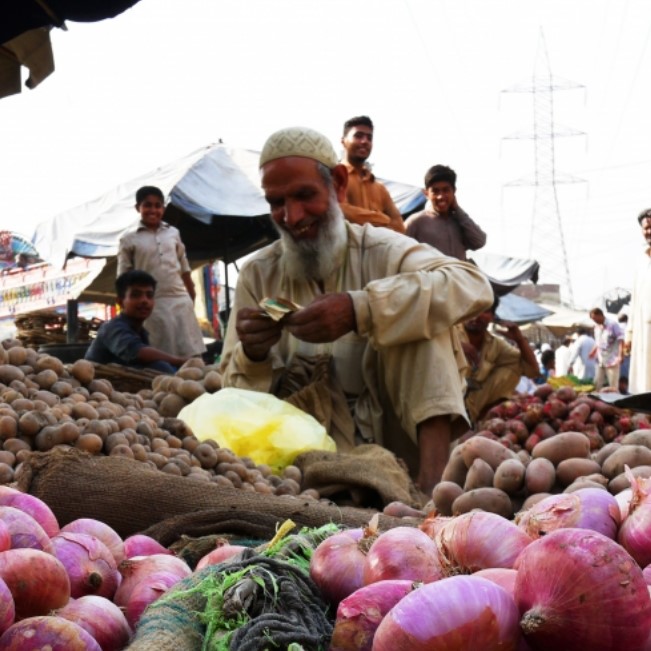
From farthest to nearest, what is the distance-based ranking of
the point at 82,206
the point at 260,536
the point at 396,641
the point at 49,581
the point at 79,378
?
the point at 82,206 → the point at 79,378 → the point at 260,536 → the point at 49,581 → the point at 396,641

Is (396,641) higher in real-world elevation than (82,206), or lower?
lower

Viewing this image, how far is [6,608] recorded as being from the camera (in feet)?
4.63

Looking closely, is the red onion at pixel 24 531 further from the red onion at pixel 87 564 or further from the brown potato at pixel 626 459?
the brown potato at pixel 626 459

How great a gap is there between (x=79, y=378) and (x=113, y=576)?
7.98 feet

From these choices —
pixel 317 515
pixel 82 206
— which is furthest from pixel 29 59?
pixel 82 206

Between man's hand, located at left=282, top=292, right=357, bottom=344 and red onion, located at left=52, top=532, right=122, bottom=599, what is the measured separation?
2048mm

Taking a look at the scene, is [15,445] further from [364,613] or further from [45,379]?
[364,613]

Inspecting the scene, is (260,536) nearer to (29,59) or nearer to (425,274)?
(425,274)

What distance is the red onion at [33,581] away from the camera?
1.50m

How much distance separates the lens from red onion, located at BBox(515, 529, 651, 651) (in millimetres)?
1129

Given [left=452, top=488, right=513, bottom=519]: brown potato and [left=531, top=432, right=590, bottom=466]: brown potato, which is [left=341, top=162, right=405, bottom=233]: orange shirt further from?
[left=452, top=488, right=513, bottom=519]: brown potato

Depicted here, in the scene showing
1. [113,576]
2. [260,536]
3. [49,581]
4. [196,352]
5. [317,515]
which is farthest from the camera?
[196,352]

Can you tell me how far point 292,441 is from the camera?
3855mm

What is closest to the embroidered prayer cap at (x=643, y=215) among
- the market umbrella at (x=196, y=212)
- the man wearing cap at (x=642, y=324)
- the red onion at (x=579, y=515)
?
the man wearing cap at (x=642, y=324)
